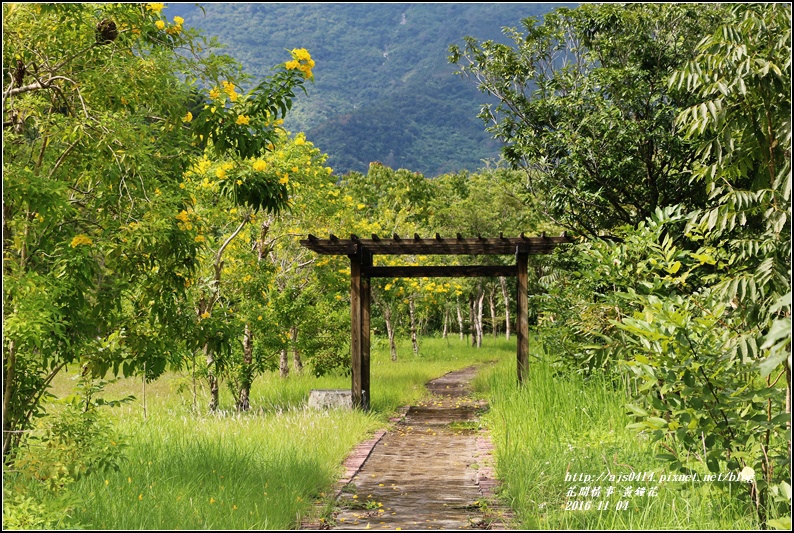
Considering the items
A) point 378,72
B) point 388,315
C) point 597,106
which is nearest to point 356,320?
point 597,106

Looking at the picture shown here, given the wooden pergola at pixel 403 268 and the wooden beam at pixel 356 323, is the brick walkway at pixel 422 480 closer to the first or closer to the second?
the wooden beam at pixel 356 323

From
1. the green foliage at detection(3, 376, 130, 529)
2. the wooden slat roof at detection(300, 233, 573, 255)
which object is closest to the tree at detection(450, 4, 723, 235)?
the wooden slat roof at detection(300, 233, 573, 255)

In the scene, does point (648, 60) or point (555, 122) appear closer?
point (648, 60)

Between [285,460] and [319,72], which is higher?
[319,72]

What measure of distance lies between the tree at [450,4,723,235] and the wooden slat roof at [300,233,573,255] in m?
0.66

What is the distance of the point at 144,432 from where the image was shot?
28.4 feet

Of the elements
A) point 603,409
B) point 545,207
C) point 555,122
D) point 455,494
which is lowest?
point 455,494

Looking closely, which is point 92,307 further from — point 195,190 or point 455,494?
point 195,190

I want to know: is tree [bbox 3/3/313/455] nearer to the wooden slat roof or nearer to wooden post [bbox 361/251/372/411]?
the wooden slat roof

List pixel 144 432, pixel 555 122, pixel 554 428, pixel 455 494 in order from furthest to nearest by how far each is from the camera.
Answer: pixel 555 122, pixel 144 432, pixel 554 428, pixel 455 494

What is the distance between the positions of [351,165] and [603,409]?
94.5 meters

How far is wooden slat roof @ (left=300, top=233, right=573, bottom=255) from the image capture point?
13.0 meters

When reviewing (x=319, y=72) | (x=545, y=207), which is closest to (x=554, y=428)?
(x=545, y=207)

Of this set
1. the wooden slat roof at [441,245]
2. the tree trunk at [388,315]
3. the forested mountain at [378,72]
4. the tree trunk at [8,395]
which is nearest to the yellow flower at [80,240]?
the tree trunk at [8,395]
